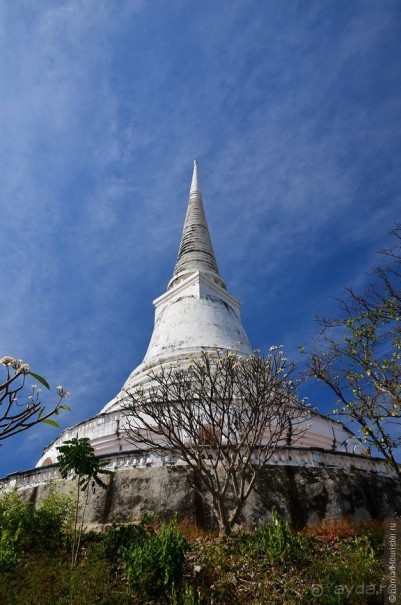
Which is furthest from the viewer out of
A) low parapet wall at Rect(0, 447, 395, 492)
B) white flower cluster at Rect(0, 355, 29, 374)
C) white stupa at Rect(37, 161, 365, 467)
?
white stupa at Rect(37, 161, 365, 467)

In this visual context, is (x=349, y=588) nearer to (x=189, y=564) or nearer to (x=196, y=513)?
(x=189, y=564)

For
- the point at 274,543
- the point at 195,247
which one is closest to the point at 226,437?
the point at 274,543

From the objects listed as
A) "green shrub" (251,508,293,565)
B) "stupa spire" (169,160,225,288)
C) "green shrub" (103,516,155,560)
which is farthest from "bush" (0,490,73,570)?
"stupa spire" (169,160,225,288)

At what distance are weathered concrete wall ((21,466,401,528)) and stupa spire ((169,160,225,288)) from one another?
14521 millimetres

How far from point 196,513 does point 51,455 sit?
807 cm

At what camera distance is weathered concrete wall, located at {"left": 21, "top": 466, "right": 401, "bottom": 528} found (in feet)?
34.4

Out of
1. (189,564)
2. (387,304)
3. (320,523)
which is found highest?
(387,304)

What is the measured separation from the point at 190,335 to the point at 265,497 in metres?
9.44

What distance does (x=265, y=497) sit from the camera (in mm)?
10742

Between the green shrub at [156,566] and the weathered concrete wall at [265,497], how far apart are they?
283cm

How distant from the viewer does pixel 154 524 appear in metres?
10.1

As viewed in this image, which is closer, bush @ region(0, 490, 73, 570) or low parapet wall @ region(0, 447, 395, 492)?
bush @ region(0, 490, 73, 570)

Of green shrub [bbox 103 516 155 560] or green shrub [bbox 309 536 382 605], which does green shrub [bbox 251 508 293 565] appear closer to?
green shrub [bbox 309 536 382 605]

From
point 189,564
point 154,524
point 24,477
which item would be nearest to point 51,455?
point 24,477
